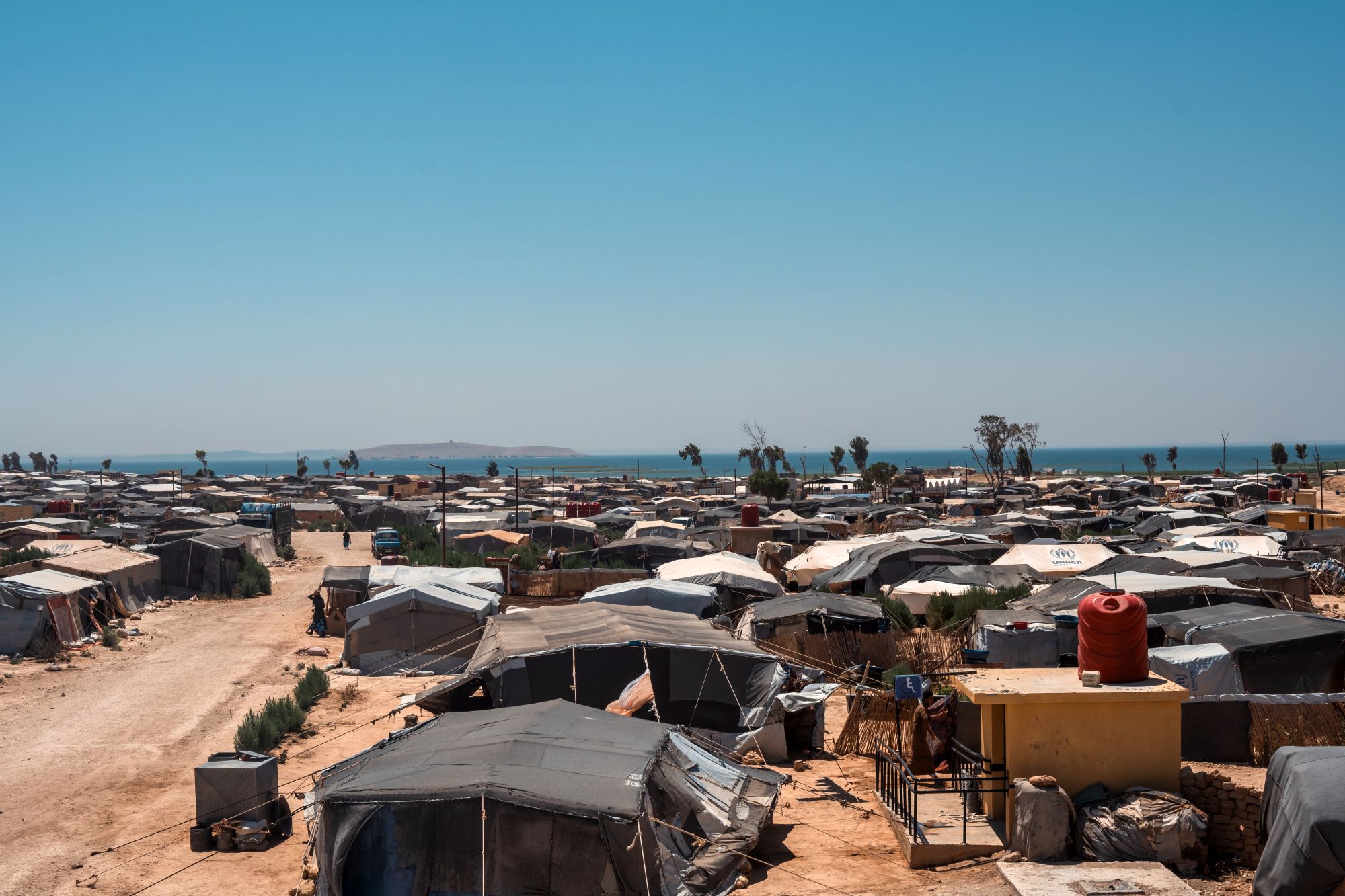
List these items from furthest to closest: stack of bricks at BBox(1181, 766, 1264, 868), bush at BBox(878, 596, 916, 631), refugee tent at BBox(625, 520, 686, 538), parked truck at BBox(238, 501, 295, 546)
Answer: parked truck at BBox(238, 501, 295, 546) < refugee tent at BBox(625, 520, 686, 538) < bush at BBox(878, 596, 916, 631) < stack of bricks at BBox(1181, 766, 1264, 868)

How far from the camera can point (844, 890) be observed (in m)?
10.9

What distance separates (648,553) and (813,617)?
15285 mm

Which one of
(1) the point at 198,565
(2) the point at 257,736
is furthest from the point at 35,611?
(2) the point at 257,736

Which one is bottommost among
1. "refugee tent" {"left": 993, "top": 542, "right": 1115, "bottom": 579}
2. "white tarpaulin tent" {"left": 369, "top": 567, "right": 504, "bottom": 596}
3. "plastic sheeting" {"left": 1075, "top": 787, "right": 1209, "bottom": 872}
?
"plastic sheeting" {"left": 1075, "top": 787, "right": 1209, "bottom": 872}

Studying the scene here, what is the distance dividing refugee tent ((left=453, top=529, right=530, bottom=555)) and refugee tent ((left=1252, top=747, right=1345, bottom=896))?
37.8m

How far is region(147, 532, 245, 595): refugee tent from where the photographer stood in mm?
38188

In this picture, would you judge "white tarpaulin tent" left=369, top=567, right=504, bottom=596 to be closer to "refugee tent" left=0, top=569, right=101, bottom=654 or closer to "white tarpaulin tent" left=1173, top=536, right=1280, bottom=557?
"refugee tent" left=0, top=569, right=101, bottom=654

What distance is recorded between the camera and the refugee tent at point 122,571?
32.1m

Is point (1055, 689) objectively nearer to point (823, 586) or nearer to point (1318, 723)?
point (1318, 723)

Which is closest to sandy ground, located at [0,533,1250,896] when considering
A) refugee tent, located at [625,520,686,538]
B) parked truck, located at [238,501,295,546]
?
refugee tent, located at [625,520,686,538]

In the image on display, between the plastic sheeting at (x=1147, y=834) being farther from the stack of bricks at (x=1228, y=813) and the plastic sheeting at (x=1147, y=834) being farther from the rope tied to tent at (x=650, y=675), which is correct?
the rope tied to tent at (x=650, y=675)

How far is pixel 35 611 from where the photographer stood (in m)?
27.5

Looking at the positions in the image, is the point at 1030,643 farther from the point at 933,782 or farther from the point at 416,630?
the point at 416,630

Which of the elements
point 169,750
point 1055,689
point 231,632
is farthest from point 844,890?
point 231,632
